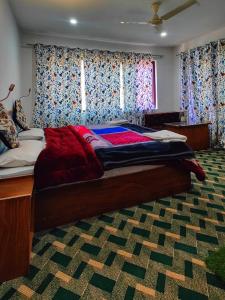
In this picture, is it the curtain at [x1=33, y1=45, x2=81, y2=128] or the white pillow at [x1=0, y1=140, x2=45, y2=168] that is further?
the curtain at [x1=33, y1=45, x2=81, y2=128]

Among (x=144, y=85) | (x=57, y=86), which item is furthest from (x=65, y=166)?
(x=144, y=85)

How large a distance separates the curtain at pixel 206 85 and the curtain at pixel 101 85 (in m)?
1.59

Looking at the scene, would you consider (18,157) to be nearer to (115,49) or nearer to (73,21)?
(73,21)

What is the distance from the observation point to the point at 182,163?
238 cm

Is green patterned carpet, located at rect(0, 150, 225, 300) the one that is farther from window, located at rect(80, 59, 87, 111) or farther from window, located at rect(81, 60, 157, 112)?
window, located at rect(81, 60, 157, 112)

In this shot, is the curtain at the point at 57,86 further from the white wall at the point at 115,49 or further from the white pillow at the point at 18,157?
the white pillow at the point at 18,157

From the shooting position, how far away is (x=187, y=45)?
4824 millimetres

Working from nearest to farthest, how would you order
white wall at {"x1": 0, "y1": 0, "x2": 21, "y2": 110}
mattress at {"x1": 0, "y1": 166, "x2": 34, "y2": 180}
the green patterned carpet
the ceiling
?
the green patterned carpet, mattress at {"x1": 0, "y1": 166, "x2": 34, "y2": 180}, white wall at {"x1": 0, "y1": 0, "x2": 21, "y2": 110}, the ceiling

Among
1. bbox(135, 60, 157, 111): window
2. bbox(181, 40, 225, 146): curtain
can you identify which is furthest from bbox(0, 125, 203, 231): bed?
bbox(135, 60, 157, 111): window

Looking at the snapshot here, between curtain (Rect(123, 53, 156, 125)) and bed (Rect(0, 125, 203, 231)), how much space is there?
279 centimetres

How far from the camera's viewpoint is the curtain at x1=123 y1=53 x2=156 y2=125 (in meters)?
4.84

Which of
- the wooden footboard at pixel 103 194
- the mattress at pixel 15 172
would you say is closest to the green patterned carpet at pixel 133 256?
the wooden footboard at pixel 103 194

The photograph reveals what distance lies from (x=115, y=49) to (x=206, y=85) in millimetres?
2121

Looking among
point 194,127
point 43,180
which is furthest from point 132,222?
point 194,127
